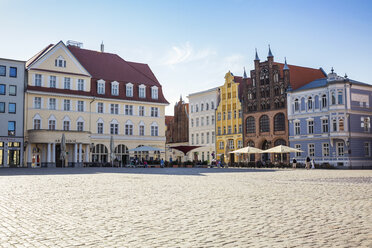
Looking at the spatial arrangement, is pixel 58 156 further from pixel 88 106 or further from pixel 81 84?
pixel 81 84

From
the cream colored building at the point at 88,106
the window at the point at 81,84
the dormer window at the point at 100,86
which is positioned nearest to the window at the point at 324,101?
the cream colored building at the point at 88,106

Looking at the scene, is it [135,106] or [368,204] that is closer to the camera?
[368,204]

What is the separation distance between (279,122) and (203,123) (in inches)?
757

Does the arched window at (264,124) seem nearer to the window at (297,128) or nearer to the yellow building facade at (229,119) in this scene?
the yellow building facade at (229,119)

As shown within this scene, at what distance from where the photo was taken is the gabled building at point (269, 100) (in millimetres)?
64688

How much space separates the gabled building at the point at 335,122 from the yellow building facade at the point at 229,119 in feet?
41.8

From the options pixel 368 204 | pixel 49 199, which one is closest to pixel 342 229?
pixel 368 204

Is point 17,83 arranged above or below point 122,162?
above

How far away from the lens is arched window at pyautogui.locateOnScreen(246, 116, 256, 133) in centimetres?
6927

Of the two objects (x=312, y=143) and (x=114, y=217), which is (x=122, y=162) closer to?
(x=312, y=143)

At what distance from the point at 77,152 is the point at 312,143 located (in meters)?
32.0

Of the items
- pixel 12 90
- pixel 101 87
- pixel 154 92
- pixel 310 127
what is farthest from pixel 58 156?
pixel 310 127

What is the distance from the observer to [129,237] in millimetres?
6988

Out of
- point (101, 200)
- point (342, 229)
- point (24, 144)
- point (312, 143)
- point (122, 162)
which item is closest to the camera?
point (342, 229)
